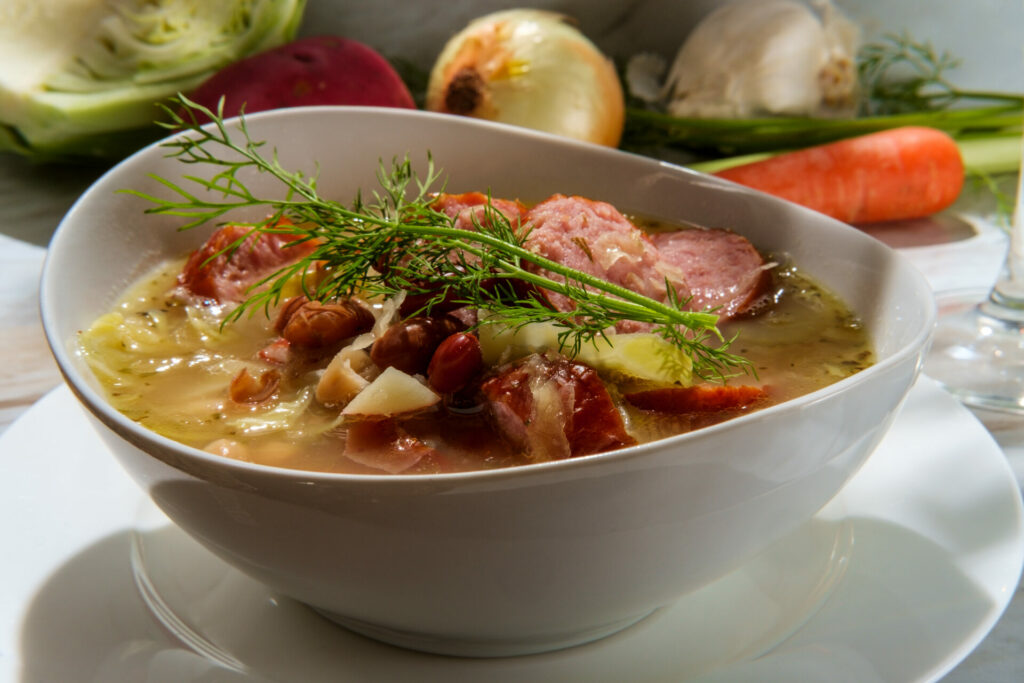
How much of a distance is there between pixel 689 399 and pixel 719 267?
16.7 inches

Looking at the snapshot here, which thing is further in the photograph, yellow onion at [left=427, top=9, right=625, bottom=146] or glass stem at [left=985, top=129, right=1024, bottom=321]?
yellow onion at [left=427, top=9, right=625, bottom=146]

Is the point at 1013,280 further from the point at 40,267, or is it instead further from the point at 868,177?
the point at 40,267

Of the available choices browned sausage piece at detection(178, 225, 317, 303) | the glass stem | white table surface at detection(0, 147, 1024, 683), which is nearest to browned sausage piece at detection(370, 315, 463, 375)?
browned sausage piece at detection(178, 225, 317, 303)

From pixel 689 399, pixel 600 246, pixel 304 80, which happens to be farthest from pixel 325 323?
pixel 304 80

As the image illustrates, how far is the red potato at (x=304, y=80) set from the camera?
107 inches

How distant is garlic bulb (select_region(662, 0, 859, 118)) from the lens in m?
2.99

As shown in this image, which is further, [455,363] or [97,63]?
[97,63]

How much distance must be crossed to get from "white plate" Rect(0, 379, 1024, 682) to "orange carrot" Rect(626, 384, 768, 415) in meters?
0.19

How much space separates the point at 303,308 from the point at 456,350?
12.1 inches

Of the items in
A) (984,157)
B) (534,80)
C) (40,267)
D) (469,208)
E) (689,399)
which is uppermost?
(469,208)

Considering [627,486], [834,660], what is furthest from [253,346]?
[834,660]

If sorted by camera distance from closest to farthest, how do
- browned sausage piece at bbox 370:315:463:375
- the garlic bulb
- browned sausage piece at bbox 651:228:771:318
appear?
browned sausage piece at bbox 370:315:463:375 → browned sausage piece at bbox 651:228:771:318 → the garlic bulb

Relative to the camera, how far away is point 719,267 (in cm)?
163

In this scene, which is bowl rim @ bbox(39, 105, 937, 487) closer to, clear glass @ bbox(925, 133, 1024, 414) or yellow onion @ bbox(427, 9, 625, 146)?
clear glass @ bbox(925, 133, 1024, 414)
